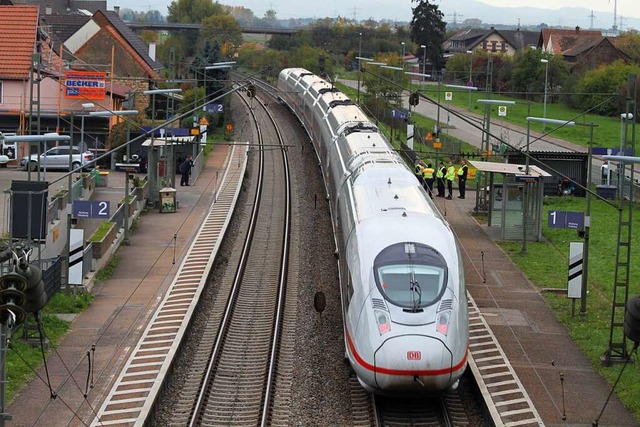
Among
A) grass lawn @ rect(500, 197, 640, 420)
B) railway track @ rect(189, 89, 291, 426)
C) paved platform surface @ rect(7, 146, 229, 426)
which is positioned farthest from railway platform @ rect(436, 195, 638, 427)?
paved platform surface @ rect(7, 146, 229, 426)

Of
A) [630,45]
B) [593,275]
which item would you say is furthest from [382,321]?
[630,45]

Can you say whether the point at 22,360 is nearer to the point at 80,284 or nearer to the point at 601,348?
the point at 80,284

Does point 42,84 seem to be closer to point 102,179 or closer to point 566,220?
point 102,179

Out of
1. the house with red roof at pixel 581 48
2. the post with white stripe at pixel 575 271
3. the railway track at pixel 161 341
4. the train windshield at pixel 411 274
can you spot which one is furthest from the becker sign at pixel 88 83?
the house with red roof at pixel 581 48

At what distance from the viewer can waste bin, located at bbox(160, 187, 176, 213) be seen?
38.9 m

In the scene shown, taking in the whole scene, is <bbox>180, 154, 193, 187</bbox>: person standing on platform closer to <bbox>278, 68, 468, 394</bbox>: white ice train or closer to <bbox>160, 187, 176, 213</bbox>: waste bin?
<bbox>160, 187, 176, 213</bbox>: waste bin

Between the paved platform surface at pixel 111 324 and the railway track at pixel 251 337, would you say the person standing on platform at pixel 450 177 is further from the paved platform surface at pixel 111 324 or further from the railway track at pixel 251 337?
the paved platform surface at pixel 111 324

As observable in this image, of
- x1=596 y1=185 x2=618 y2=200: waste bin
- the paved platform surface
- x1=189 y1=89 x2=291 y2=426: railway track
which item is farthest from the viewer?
x1=596 y1=185 x2=618 y2=200: waste bin

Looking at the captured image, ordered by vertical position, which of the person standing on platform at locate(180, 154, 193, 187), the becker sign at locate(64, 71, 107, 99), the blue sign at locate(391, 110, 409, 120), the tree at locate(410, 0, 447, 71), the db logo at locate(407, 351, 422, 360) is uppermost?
the tree at locate(410, 0, 447, 71)

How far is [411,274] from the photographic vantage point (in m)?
18.8

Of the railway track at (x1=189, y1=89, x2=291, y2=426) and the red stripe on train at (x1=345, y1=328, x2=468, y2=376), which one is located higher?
the red stripe on train at (x1=345, y1=328, x2=468, y2=376)

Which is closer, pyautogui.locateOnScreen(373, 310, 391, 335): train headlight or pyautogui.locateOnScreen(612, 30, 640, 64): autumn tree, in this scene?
pyautogui.locateOnScreen(373, 310, 391, 335): train headlight

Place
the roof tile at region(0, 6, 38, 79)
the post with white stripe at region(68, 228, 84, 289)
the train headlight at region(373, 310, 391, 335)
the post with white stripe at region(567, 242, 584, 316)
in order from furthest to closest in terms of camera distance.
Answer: the roof tile at region(0, 6, 38, 79) < the post with white stripe at region(68, 228, 84, 289) < the post with white stripe at region(567, 242, 584, 316) < the train headlight at region(373, 310, 391, 335)

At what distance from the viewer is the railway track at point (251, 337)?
62.5 feet
